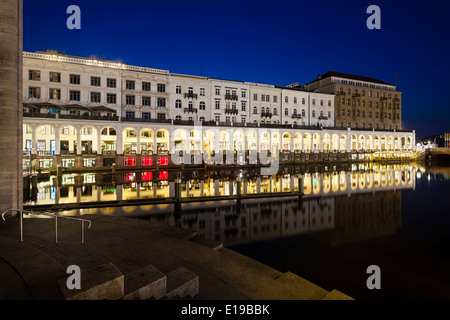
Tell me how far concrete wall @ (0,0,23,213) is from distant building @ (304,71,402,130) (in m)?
74.5

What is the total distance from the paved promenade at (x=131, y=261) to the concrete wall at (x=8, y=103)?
1442 mm

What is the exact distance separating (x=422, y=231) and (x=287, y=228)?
27.4 ft

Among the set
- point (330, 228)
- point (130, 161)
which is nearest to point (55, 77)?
point (130, 161)

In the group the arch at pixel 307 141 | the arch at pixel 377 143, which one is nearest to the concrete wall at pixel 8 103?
the arch at pixel 307 141

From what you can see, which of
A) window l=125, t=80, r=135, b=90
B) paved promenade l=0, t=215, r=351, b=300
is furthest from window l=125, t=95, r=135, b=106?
paved promenade l=0, t=215, r=351, b=300

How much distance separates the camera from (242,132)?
56.4 m

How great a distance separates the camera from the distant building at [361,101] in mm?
72875

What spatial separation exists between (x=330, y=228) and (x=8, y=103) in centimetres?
1748

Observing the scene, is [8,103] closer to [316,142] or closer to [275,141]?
[275,141]

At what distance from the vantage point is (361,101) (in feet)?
250

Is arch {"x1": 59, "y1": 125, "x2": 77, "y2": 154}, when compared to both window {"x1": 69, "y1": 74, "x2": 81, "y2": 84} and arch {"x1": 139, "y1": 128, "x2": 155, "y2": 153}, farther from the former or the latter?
arch {"x1": 139, "y1": 128, "x2": 155, "y2": 153}

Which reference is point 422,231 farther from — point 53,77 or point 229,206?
point 53,77

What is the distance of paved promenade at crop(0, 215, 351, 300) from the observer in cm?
535
